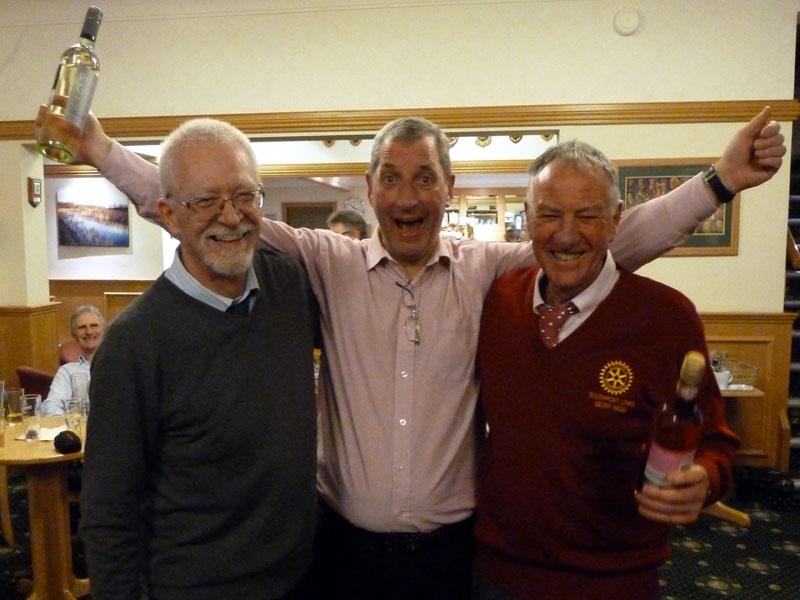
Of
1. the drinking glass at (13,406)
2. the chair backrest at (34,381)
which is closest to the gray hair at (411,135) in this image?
the drinking glass at (13,406)

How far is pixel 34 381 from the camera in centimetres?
425

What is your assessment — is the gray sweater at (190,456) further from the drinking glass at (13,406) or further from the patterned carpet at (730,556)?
the patterned carpet at (730,556)

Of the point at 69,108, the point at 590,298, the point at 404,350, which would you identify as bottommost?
A: the point at 404,350

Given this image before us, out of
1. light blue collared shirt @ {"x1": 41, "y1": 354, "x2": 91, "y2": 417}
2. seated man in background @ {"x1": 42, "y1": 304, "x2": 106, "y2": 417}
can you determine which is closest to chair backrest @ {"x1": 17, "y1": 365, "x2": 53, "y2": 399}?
seated man in background @ {"x1": 42, "y1": 304, "x2": 106, "y2": 417}

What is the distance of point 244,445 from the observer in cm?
137

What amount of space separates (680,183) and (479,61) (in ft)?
5.62

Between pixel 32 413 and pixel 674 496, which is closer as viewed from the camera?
pixel 674 496

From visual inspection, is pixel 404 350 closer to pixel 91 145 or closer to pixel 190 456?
pixel 190 456

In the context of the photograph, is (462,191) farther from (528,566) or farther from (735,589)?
(528,566)

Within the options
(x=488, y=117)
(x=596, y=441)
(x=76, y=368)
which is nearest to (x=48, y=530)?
(x=76, y=368)

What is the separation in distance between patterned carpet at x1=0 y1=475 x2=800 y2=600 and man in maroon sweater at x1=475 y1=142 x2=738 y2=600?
2.11 meters

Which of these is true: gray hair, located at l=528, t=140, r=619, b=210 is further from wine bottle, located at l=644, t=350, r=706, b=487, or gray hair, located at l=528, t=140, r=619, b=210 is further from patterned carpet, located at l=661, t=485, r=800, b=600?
patterned carpet, located at l=661, t=485, r=800, b=600

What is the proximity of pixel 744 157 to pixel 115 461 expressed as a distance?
1.59 m

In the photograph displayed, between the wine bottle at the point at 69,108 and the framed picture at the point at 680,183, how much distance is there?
3.83 metres
